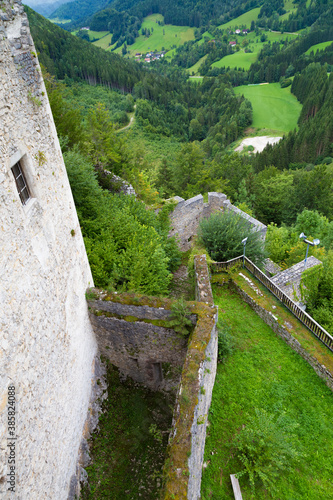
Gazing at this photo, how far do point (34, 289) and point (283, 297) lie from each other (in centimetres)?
1069

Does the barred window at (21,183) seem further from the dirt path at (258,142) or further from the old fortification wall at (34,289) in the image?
the dirt path at (258,142)

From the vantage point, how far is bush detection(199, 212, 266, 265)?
15477mm

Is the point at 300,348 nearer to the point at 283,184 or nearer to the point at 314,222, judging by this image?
the point at 314,222

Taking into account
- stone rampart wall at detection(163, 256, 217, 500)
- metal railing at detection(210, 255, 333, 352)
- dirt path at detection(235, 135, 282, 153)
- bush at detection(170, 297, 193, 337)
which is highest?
bush at detection(170, 297, 193, 337)

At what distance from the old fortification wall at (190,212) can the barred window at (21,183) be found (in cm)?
1474

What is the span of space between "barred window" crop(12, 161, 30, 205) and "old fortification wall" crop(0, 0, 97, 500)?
0.05m

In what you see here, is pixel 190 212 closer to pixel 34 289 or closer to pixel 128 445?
pixel 128 445

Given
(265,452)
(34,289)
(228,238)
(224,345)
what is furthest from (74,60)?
(265,452)

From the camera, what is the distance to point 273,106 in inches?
4963

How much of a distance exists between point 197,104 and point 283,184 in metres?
109

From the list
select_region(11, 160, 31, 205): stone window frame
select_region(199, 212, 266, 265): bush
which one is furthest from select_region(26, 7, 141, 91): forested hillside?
select_region(11, 160, 31, 205): stone window frame

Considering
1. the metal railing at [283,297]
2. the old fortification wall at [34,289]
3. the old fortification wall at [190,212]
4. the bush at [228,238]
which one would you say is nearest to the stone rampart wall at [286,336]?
the metal railing at [283,297]

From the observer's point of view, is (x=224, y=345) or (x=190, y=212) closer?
(x=224, y=345)

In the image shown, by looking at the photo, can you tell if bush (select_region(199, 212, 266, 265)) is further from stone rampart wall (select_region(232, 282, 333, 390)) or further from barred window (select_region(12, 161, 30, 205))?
barred window (select_region(12, 161, 30, 205))
